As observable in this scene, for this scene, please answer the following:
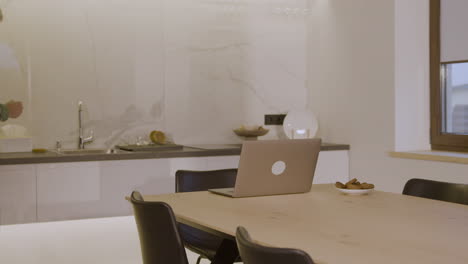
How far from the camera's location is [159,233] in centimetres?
232

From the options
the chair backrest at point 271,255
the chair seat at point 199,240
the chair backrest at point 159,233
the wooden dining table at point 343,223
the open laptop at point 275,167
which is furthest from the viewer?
the chair seat at point 199,240

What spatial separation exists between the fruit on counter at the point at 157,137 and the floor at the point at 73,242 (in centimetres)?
74

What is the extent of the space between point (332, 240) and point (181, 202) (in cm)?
96

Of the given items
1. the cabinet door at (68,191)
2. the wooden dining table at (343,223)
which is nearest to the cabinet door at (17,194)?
the cabinet door at (68,191)

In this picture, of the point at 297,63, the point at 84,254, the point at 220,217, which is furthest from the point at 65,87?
the point at 220,217

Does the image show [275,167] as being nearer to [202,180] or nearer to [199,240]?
[199,240]

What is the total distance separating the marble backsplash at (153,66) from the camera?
4.72 metres

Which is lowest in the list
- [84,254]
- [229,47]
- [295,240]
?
[84,254]

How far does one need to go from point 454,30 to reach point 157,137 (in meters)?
2.32

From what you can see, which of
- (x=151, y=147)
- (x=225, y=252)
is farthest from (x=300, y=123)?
(x=225, y=252)

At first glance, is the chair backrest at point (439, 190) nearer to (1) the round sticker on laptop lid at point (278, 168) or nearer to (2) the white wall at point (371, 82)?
(1) the round sticker on laptop lid at point (278, 168)

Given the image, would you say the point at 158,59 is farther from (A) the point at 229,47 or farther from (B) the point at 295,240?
(B) the point at 295,240

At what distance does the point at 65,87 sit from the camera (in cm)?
481

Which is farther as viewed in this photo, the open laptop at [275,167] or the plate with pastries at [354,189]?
the plate with pastries at [354,189]
